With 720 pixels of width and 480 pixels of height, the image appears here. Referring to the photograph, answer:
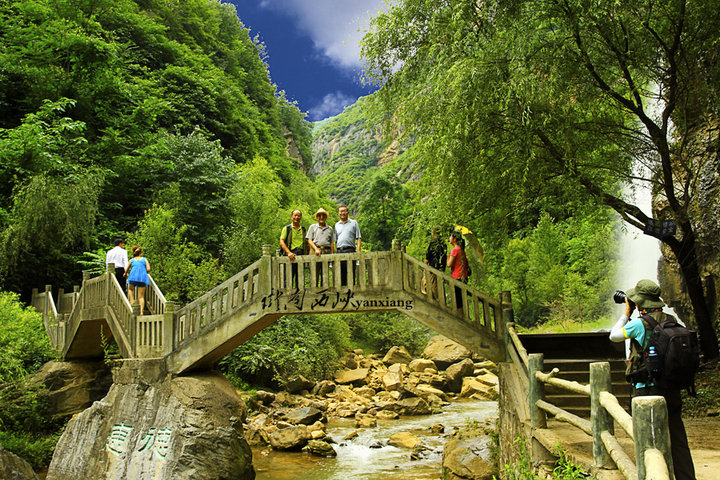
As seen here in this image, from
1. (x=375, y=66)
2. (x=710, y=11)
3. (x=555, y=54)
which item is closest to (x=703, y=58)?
(x=710, y=11)

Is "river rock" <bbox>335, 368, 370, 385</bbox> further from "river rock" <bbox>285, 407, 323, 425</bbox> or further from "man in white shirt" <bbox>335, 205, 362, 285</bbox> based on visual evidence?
"man in white shirt" <bbox>335, 205, 362, 285</bbox>

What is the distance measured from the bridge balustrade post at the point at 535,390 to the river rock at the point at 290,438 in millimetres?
9810

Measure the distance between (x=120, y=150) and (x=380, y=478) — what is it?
66.9ft

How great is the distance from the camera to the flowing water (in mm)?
13156

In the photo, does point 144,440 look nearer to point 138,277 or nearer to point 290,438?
point 138,277

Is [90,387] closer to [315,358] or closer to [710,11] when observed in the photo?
[315,358]

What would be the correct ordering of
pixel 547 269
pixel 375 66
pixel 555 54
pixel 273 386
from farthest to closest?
pixel 547 269 → pixel 273 386 → pixel 375 66 → pixel 555 54

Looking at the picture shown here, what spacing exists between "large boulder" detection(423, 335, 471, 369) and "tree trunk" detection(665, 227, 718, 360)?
17.2 m

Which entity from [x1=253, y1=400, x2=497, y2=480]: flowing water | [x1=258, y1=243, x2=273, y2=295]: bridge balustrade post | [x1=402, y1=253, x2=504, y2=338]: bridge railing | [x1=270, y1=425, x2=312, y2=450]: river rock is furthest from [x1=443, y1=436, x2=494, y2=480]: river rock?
[x1=258, y1=243, x2=273, y2=295]: bridge balustrade post

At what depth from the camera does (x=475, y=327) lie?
10.5 metres

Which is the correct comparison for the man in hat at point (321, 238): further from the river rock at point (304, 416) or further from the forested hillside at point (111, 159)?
the forested hillside at point (111, 159)

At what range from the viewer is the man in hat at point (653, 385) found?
4836 mm

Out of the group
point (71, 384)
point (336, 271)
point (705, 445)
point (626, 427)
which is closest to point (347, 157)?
point (71, 384)

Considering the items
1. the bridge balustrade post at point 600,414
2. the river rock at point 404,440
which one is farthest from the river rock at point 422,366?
the bridge balustrade post at point 600,414
